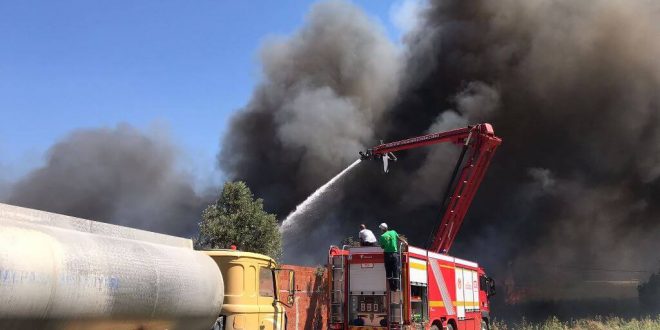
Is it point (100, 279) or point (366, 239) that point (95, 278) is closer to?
point (100, 279)

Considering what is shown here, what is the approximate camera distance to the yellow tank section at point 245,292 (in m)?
7.71

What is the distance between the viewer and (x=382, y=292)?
463 inches

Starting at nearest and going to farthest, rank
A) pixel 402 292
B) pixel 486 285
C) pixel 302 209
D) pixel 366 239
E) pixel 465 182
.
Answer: pixel 402 292, pixel 366 239, pixel 465 182, pixel 486 285, pixel 302 209

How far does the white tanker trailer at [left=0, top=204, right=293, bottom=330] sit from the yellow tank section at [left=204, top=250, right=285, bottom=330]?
28mm

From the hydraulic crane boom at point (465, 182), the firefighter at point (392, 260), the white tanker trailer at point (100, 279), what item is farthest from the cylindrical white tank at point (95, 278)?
the hydraulic crane boom at point (465, 182)

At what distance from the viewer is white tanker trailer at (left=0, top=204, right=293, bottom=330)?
179 inches

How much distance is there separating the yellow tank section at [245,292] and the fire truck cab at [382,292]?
3.67m

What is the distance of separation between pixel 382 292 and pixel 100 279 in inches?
294

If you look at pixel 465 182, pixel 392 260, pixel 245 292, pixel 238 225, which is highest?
pixel 465 182

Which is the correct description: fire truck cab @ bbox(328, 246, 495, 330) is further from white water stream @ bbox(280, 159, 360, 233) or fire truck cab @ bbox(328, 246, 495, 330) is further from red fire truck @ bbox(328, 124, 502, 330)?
white water stream @ bbox(280, 159, 360, 233)

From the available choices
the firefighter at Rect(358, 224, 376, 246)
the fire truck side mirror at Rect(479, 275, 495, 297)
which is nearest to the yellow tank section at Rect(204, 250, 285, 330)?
the firefighter at Rect(358, 224, 376, 246)

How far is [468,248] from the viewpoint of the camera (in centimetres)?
3384

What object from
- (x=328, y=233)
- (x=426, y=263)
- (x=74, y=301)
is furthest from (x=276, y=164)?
(x=74, y=301)

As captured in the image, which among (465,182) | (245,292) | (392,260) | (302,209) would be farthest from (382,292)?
(302,209)
